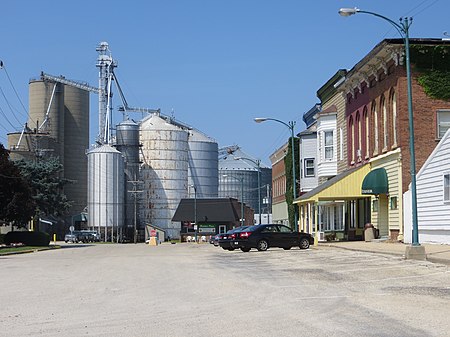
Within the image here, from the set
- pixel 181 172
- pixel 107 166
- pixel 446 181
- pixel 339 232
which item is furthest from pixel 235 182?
pixel 446 181

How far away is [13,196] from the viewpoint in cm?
6066

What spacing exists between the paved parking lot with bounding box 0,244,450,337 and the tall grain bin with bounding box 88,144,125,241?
84007 millimetres

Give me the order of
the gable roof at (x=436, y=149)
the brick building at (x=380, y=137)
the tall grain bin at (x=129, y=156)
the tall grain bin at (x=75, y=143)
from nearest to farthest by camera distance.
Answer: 1. the gable roof at (x=436, y=149)
2. the brick building at (x=380, y=137)
3. the tall grain bin at (x=129, y=156)
4. the tall grain bin at (x=75, y=143)

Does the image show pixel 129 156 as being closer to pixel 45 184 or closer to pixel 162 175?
pixel 162 175

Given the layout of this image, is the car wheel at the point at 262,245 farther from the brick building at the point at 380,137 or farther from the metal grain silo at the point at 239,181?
the metal grain silo at the point at 239,181

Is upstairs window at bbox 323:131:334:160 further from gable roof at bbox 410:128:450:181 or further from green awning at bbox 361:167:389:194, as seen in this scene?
gable roof at bbox 410:128:450:181

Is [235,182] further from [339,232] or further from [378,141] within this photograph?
[378,141]

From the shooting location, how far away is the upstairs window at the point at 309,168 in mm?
58500

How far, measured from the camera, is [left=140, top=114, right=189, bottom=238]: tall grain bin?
11369 cm

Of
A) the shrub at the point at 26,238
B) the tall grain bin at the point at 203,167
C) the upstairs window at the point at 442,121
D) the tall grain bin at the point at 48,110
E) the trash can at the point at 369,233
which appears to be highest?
the tall grain bin at the point at 48,110

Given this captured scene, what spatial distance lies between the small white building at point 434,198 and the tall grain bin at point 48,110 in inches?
3844

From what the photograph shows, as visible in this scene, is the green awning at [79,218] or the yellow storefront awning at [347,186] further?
the green awning at [79,218]

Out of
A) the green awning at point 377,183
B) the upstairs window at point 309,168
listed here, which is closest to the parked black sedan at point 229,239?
the green awning at point 377,183

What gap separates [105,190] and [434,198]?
77.6 m
